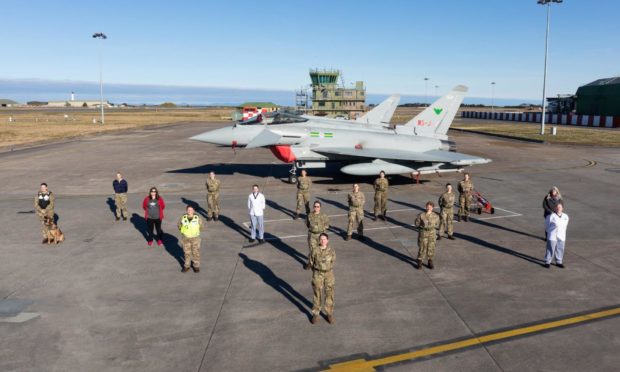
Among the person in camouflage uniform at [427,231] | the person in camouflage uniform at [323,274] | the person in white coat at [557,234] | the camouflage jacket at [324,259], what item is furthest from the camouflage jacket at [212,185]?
the person in white coat at [557,234]

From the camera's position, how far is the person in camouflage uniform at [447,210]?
11.7m

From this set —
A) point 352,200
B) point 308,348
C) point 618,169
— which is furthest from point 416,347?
point 618,169

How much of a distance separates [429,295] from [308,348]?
3049 millimetres

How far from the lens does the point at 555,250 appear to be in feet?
33.0

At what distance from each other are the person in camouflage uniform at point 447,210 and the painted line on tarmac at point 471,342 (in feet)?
14.7

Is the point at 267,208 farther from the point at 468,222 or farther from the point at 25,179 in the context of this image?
the point at 25,179

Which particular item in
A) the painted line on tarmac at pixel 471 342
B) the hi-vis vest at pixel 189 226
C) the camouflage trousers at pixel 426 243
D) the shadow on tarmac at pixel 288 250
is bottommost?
the painted line on tarmac at pixel 471 342

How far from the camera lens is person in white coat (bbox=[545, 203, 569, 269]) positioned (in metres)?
9.57

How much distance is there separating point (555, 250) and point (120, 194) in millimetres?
12273

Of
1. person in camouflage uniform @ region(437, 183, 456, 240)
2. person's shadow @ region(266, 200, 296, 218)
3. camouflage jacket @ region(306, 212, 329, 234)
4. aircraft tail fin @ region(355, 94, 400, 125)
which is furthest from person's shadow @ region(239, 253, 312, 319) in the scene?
aircraft tail fin @ region(355, 94, 400, 125)

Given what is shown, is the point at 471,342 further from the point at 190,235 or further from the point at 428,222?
the point at 190,235

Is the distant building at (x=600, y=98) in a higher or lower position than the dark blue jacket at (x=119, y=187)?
Answer: higher

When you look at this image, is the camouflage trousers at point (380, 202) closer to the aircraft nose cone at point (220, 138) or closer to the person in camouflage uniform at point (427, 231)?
the person in camouflage uniform at point (427, 231)

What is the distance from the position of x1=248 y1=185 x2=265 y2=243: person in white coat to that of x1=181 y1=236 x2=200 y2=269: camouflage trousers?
1.94 m
